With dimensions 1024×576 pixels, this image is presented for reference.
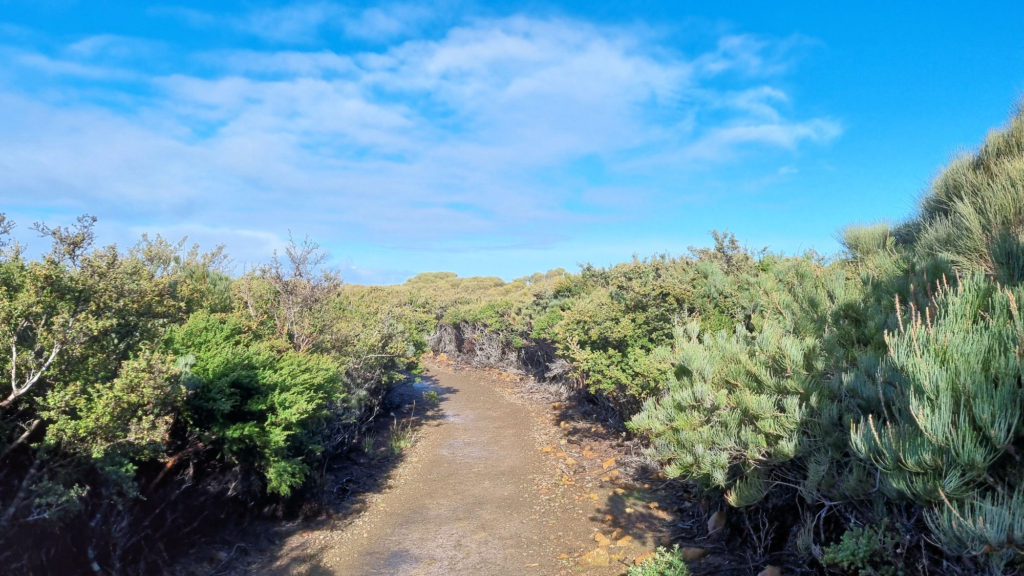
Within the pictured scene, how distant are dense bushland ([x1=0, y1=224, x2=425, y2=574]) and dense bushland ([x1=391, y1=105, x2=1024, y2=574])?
3.99 meters

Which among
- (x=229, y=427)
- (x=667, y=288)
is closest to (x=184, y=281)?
(x=229, y=427)

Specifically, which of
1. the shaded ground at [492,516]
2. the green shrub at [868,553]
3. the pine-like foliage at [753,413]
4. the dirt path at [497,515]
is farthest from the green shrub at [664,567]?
the green shrub at [868,553]

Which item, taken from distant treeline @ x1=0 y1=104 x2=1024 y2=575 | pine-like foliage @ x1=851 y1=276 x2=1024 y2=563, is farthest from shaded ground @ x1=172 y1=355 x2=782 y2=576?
pine-like foliage @ x1=851 y1=276 x2=1024 y2=563

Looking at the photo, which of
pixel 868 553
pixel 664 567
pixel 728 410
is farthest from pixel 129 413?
pixel 868 553

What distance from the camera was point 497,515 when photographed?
6.94 metres

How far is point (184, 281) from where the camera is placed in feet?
23.8

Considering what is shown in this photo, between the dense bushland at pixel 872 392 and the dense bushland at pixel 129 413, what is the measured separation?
3985mm

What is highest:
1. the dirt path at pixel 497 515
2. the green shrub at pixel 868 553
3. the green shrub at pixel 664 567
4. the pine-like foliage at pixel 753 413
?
the pine-like foliage at pixel 753 413

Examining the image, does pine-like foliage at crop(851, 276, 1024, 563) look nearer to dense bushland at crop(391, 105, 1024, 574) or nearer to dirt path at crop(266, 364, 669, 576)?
dense bushland at crop(391, 105, 1024, 574)

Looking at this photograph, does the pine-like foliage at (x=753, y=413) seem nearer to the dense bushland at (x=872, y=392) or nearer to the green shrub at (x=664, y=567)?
the dense bushland at (x=872, y=392)

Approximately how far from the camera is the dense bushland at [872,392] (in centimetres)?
247

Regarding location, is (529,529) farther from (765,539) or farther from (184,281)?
(184,281)

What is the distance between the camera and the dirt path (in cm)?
567

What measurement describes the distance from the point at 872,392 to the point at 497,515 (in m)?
4.92
